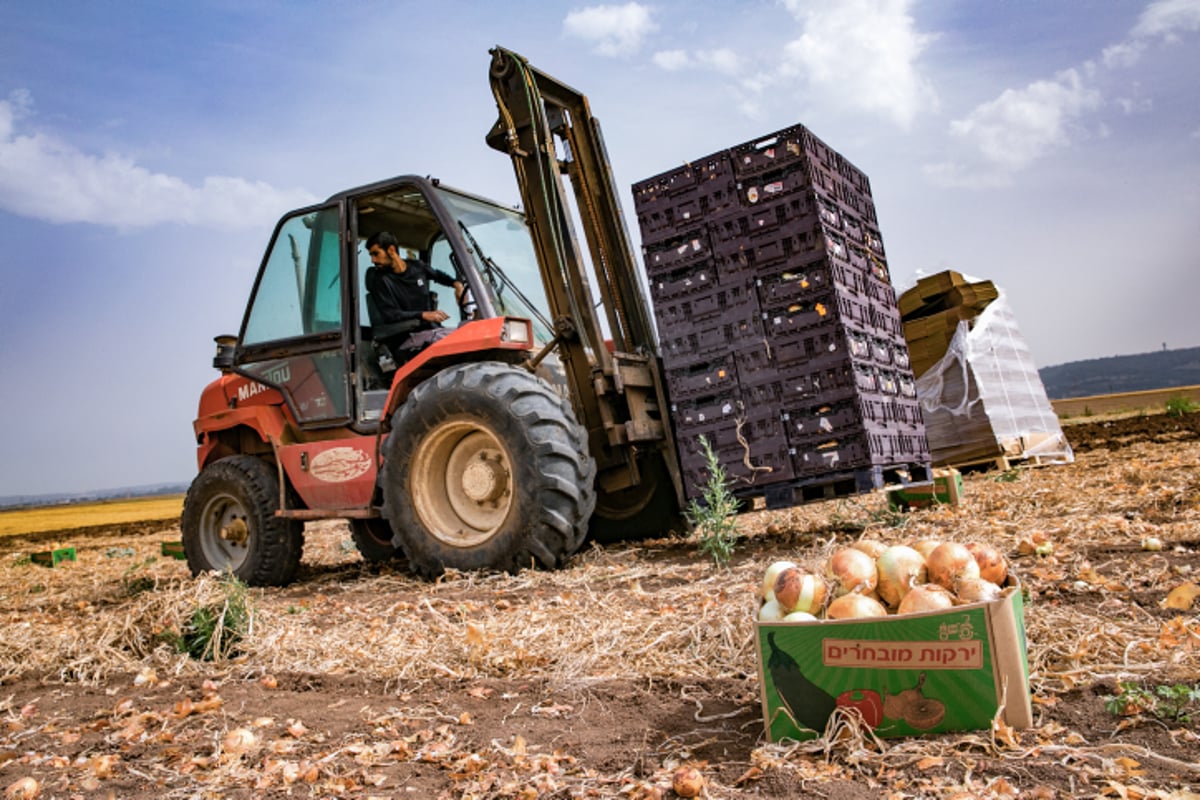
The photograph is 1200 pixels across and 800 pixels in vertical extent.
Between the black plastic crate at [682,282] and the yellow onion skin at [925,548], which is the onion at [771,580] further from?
the black plastic crate at [682,282]

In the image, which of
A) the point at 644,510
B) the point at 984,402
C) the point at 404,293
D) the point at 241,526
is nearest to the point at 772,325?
the point at 644,510

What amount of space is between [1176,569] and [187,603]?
464 centimetres

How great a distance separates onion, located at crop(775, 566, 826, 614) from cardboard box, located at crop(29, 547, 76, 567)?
1205cm

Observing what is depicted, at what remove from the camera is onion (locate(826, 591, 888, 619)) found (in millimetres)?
2640

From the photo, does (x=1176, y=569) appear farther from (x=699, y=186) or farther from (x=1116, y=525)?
(x=699, y=186)

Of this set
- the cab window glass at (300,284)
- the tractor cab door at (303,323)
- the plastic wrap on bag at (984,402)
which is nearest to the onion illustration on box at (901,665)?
the tractor cab door at (303,323)

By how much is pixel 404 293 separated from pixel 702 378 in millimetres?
2177

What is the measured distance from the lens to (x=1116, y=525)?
212 inches

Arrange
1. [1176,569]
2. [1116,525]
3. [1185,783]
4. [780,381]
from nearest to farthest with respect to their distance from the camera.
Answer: [1185,783], [1176,569], [1116,525], [780,381]

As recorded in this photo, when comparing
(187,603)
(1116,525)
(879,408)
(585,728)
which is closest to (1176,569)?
(1116,525)

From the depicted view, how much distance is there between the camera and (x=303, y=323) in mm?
7297

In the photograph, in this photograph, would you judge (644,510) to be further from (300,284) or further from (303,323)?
(300,284)

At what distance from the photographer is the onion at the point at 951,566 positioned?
2754 mm

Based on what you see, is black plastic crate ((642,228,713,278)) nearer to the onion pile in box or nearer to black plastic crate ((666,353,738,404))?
black plastic crate ((666,353,738,404))
